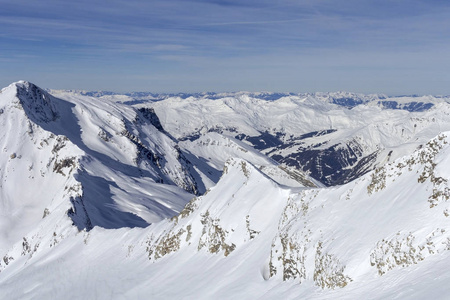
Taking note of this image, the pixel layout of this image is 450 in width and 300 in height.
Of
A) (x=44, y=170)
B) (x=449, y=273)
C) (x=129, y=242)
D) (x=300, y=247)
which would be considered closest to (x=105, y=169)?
(x=44, y=170)

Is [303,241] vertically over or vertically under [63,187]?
under

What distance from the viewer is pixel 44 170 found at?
168 metres

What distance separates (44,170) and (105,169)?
89.5 ft

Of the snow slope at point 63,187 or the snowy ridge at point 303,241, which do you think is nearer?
the snowy ridge at point 303,241

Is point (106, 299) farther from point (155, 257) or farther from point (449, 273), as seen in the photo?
point (449, 273)

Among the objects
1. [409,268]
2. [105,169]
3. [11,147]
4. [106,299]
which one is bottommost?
[106,299]

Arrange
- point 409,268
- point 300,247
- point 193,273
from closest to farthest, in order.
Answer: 1. point 409,268
2. point 300,247
3. point 193,273

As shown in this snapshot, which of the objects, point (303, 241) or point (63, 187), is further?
point (63, 187)

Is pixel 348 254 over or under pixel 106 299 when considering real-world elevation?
over

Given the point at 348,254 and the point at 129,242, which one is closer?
the point at 348,254

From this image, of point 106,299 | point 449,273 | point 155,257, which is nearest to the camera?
point 449,273

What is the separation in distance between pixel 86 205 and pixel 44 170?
6451 centimetres

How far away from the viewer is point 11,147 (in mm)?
177625

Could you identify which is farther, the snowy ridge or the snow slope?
the snow slope
